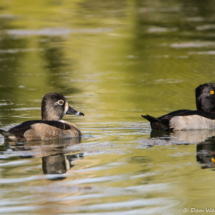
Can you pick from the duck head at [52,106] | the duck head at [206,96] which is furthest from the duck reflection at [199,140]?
the duck head at [52,106]

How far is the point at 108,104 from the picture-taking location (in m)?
11.2

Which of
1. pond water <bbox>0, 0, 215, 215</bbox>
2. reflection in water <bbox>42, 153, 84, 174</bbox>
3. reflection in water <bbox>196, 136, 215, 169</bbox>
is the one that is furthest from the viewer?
reflection in water <bbox>196, 136, 215, 169</bbox>

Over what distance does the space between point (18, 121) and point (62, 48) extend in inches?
413

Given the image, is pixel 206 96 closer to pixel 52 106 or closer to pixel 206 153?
pixel 206 153

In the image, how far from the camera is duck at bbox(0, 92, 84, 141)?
7.69 metres

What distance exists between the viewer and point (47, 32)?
2308cm

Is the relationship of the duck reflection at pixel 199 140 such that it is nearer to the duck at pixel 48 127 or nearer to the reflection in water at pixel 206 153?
the reflection in water at pixel 206 153

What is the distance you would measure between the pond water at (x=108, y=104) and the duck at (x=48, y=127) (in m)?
0.15

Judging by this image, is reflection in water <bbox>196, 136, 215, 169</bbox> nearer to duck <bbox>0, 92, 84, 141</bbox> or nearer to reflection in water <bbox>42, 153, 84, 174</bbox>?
reflection in water <bbox>42, 153, 84, 174</bbox>

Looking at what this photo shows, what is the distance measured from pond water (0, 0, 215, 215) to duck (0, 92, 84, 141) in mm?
148

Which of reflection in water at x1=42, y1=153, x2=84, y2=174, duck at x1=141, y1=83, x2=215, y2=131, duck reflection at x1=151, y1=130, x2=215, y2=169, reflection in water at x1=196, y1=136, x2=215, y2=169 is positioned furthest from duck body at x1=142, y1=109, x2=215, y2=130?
reflection in water at x1=42, y1=153, x2=84, y2=174

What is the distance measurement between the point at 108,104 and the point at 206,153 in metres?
4.26

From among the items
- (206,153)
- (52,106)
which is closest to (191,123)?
(206,153)

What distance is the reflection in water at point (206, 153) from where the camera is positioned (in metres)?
6.75
